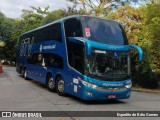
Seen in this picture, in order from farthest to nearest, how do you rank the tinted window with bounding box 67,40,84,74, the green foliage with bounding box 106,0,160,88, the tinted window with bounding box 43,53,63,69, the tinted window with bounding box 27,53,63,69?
the green foliage with bounding box 106,0,160,88
the tinted window with bounding box 27,53,63,69
the tinted window with bounding box 43,53,63,69
the tinted window with bounding box 67,40,84,74

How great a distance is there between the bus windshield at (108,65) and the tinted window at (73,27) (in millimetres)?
1275

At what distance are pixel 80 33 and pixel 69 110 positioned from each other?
3.79m

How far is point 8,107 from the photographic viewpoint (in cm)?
1233

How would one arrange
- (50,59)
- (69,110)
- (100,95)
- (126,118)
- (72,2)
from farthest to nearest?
1. (72,2)
2. (50,59)
3. (100,95)
4. (69,110)
5. (126,118)

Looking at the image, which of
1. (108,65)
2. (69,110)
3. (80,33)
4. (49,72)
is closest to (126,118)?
(69,110)

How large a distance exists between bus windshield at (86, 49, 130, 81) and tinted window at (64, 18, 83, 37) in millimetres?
1275

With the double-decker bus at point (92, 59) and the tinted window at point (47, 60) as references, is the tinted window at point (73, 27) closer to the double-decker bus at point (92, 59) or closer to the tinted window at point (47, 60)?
the double-decker bus at point (92, 59)

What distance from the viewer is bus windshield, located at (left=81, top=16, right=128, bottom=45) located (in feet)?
46.2

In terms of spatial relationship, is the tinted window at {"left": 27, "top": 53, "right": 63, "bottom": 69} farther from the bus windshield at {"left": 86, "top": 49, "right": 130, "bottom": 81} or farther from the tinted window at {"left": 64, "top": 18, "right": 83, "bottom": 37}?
the bus windshield at {"left": 86, "top": 49, "right": 130, "bottom": 81}

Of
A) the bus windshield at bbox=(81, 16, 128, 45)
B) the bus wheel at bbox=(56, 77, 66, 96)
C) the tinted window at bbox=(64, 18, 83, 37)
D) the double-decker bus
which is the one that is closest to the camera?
the double-decker bus

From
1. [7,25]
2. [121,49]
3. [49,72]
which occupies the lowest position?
[49,72]

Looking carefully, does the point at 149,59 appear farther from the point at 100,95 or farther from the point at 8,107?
the point at 8,107

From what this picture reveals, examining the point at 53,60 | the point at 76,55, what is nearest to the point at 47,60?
the point at 53,60

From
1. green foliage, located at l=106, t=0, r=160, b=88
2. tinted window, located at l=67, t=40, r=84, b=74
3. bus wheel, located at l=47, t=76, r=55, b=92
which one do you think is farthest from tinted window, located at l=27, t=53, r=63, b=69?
green foliage, located at l=106, t=0, r=160, b=88
